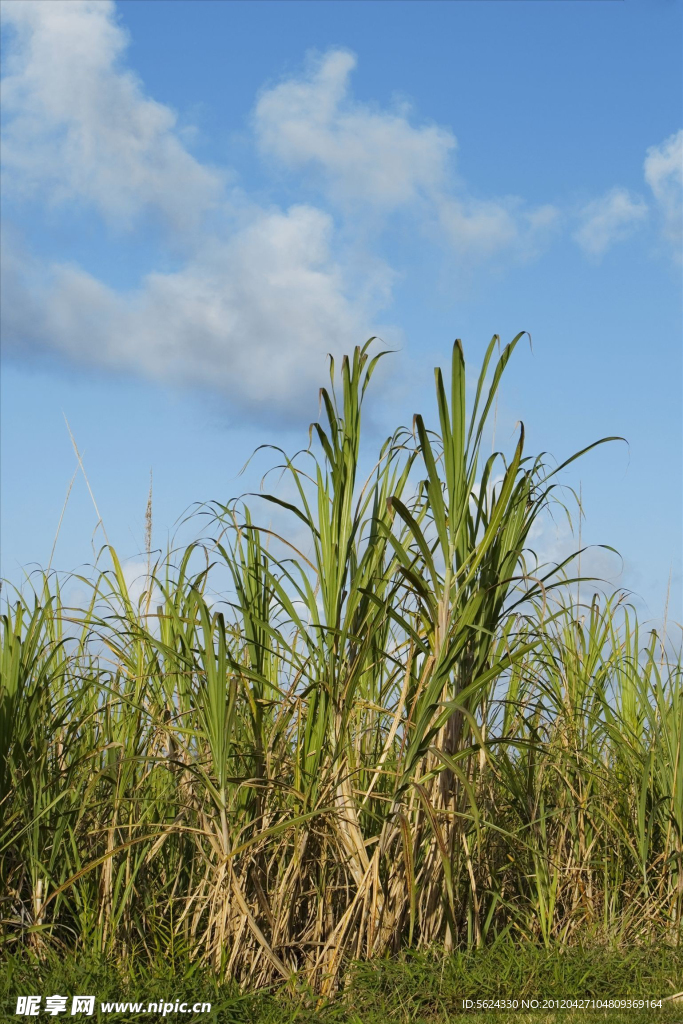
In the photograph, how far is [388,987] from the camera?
241cm

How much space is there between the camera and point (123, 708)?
3.06m

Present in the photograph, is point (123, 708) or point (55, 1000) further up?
point (123, 708)

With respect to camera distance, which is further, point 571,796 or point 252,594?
point 571,796

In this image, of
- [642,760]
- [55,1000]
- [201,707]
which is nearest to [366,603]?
[201,707]

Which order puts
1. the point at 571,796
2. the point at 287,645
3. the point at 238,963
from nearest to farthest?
the point at 238,963
the point at 287,645
the point at 571,796

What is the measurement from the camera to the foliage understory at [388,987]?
2.33m

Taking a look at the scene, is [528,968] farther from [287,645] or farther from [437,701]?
[287,645]

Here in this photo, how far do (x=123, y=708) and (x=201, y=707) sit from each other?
575 millimetres

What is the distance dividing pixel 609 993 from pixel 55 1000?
1.62m

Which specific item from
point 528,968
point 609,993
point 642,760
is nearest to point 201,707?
point 528,968

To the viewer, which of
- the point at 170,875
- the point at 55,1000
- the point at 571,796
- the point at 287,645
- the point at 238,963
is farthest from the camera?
the point at 571,796

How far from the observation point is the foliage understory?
2326mm

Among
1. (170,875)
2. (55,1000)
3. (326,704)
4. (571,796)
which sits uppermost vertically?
(326,704)

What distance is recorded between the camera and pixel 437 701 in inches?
95.5
